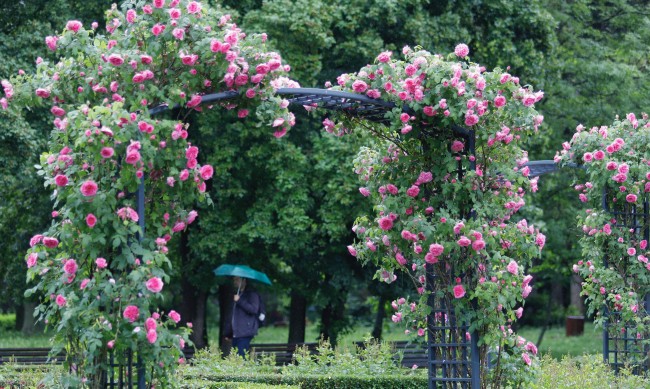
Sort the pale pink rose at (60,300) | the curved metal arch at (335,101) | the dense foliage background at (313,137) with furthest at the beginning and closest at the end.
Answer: the dense foliage background at (313,137) < the curved metal arch at (335,101) < the pale pink rose at (60,300)

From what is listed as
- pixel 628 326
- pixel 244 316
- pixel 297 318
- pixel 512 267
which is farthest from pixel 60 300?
pixel 297 318

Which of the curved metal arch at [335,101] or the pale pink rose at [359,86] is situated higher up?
the pale pink rose at [359,86]

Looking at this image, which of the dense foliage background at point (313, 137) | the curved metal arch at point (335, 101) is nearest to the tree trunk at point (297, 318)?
the dense foliage background at point (313, 137)

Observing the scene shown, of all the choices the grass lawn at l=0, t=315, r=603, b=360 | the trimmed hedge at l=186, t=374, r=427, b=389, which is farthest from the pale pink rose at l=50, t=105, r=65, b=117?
the grass lawn at l=0, t=315, r=603, b=360

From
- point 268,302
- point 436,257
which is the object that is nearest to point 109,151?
point 436,257

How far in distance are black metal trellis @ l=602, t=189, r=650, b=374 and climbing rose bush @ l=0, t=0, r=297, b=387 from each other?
472 centimetres

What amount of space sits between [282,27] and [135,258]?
9.14 meters

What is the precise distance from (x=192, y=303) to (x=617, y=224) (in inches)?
341

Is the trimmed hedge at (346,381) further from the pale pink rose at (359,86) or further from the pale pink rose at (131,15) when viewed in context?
the pale pink rose at (131,15)

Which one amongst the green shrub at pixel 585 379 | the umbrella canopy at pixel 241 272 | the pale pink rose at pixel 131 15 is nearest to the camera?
the pale pink rose at pixel 131 15

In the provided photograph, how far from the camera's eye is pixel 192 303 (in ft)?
55.9

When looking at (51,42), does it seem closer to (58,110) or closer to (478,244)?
(58,110)

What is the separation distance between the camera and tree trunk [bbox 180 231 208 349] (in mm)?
16328

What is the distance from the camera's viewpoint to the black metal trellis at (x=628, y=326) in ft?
32.7
